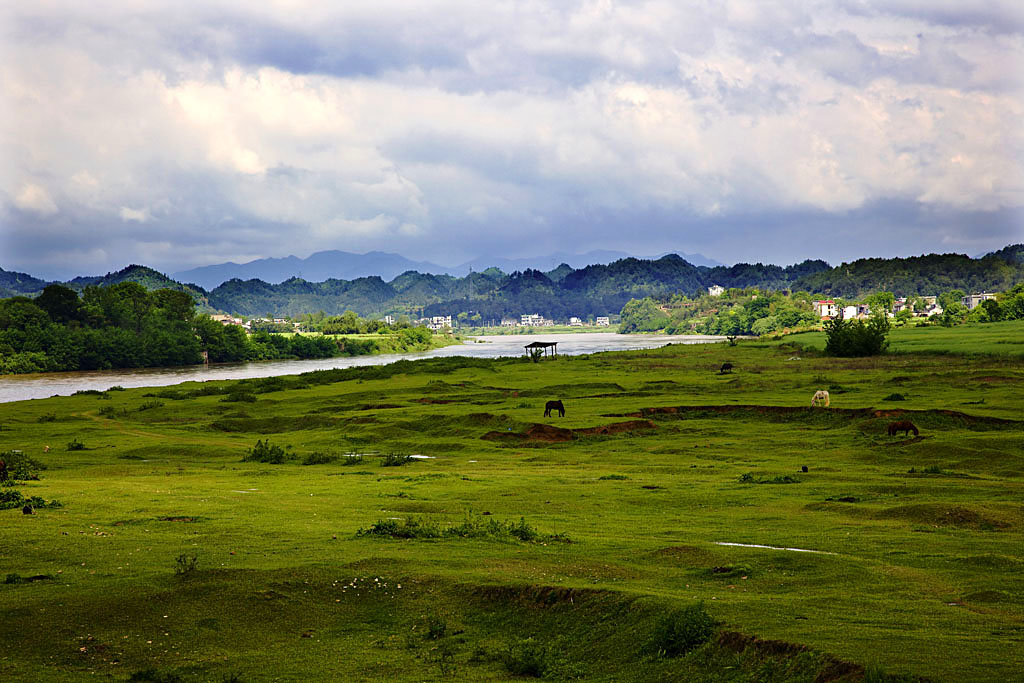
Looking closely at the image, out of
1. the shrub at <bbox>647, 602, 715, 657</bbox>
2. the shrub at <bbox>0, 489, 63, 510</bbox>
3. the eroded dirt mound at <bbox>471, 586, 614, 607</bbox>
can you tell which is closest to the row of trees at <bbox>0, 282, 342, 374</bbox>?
the shrub at <bbox>0, 489, 63, 510</bbox>

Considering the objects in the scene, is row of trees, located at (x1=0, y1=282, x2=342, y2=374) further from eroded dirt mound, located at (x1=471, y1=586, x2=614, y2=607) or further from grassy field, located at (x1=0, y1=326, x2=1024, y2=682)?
eroded dirt mound, located at (x1=471, y1=586, x2=614, y2=607)

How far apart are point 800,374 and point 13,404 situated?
6616cm

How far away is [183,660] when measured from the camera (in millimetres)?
10438

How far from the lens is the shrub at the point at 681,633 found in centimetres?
1023

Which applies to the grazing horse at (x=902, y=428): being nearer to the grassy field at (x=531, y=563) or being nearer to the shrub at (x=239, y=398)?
the grassy field at (x=531, y=563)

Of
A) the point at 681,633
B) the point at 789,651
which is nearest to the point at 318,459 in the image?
the point at 681,633

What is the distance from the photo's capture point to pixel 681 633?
33.8ft

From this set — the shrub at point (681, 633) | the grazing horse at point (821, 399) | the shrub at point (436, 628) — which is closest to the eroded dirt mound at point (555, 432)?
the grazing horse at point (821, 399)

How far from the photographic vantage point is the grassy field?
33.6 ft

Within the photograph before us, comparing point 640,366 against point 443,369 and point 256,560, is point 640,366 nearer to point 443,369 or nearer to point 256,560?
point 443,369

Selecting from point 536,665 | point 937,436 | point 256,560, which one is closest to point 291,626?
point 256,560

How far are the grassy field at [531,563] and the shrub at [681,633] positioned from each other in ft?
0.10

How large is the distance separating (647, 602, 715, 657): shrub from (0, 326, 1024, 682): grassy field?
0.03m

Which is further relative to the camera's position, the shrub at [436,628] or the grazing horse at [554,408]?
the grazing horse at [554,408]
